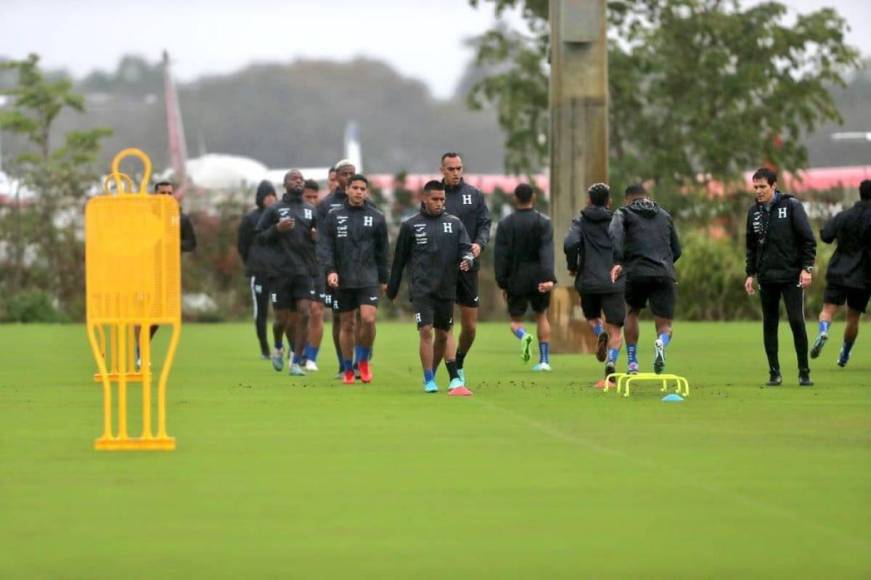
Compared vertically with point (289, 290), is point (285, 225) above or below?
above

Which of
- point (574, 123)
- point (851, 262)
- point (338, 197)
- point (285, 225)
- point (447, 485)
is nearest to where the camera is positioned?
point (447, 485)

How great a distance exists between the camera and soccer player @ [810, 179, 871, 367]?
22172mm

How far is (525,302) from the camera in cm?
2312

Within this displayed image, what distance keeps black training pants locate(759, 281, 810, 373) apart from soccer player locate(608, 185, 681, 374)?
37.6 inches

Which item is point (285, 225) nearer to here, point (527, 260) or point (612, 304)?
point (527, 260)

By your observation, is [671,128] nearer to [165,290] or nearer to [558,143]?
[558,143]

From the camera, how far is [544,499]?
10.7 meters

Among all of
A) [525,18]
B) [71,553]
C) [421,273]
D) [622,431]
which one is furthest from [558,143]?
[525,18]

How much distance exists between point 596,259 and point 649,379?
3131mm

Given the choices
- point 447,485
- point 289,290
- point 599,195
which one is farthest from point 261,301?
point 447,485

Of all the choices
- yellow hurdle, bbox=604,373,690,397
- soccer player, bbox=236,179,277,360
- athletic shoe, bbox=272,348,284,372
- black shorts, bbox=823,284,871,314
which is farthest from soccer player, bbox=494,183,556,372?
black shorts, bbox=823,284,871,314

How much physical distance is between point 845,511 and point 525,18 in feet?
127

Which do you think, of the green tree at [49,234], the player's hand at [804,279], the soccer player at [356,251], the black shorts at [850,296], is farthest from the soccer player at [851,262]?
the green tree at [49,234]

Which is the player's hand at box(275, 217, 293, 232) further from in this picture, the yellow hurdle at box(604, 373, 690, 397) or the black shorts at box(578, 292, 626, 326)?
the yellow hurdle at box(604, 373, 690, 397)
